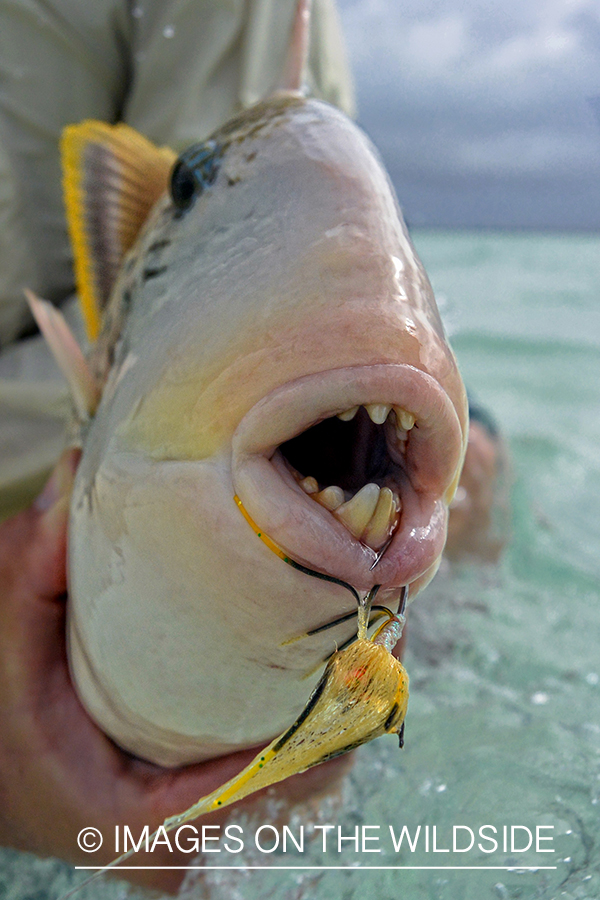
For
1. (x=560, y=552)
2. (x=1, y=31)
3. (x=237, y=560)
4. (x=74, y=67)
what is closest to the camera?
(x=237, y=560)

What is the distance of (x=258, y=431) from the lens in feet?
2.13

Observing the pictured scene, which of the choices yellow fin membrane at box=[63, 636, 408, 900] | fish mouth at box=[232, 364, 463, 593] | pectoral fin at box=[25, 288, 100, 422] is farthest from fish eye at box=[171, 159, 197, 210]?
yellow fin membrane at box=[63, 636, 408, 900]

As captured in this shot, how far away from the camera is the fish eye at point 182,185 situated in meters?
0.94

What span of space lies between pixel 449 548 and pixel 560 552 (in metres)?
0.60

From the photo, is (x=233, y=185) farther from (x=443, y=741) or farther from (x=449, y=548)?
(x=449, y=548)

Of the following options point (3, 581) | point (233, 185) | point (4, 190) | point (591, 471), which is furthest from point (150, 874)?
point (591, 471)

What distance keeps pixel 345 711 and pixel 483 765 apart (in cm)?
90

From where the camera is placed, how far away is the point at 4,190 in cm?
189

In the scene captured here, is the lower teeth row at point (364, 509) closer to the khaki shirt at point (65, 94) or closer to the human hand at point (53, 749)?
the human hand at point (53, 749)

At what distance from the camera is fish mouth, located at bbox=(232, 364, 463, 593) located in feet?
2.08

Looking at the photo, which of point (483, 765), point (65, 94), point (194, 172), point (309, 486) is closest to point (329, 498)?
point (309, 486)

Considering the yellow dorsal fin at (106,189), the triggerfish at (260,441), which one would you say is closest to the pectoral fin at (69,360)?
the triggerfish at (260,441)

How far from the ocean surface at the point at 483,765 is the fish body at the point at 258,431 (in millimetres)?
397

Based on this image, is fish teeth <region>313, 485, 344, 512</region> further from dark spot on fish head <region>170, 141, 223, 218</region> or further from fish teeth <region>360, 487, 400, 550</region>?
dark spot on fish head <region>170, 141, 223, 218</region>
